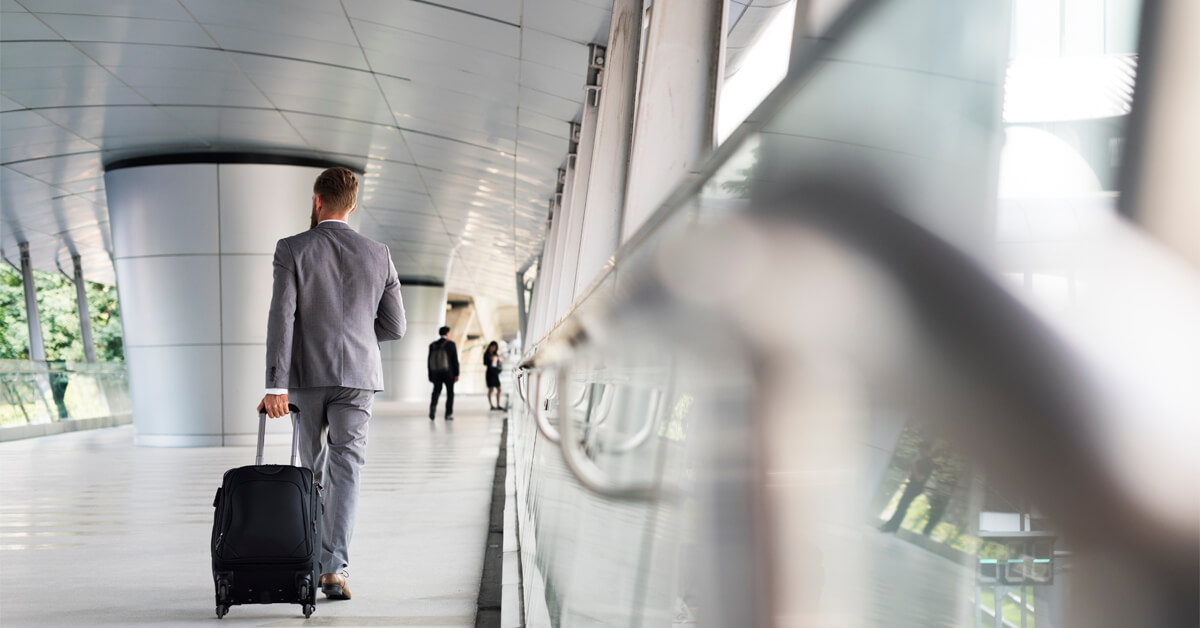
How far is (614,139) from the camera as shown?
766cm

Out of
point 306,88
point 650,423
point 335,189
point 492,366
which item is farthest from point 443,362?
point 650,423

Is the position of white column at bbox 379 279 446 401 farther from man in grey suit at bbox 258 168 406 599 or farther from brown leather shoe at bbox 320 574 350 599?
brown leather shoe at bbox 320 574 350 599

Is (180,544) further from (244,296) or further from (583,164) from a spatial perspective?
(244,296)

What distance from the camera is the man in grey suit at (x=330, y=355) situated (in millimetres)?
4102

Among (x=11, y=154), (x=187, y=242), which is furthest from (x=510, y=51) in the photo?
(x=11, y=154)

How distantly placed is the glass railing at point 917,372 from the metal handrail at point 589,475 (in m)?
0.25

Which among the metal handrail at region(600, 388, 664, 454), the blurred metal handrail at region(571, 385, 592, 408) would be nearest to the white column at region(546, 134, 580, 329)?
the blurred metal handrail at region(571, 385, 592, 408)

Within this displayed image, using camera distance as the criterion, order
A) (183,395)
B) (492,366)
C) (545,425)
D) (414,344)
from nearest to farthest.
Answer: (545,425), (183,395), (492,366), (414,344)

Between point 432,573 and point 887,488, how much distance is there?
14.4 ft

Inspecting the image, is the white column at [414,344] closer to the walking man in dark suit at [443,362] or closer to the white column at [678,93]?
the walking man in dark suit at [443,362]

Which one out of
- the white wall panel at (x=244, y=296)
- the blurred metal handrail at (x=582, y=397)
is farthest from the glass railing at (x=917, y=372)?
the white wall panel at (x=244, y=296)

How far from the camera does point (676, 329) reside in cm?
106

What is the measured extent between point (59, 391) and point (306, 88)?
510 inches

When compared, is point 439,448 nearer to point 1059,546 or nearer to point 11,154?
point 11,154
